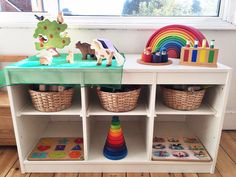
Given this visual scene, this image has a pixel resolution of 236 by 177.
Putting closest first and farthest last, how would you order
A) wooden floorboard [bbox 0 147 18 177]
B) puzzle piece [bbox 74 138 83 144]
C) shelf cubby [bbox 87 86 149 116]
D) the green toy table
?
the green toy table
shelf cubby [bbox 87 86 149 116]
wooden floorboard [bbox 0 147 18 177]
puzzle piece [bbox 74 138 83 144]

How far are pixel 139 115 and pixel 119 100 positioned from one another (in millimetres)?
235

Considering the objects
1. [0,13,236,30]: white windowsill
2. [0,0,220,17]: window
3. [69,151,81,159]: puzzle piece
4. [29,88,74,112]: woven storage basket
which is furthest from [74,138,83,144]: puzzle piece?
[0,0,220,17]: window

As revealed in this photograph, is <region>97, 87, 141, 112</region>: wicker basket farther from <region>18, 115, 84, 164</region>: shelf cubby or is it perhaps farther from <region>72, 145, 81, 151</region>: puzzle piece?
<region>18, 115, 84, 164</region>: shelf cubby

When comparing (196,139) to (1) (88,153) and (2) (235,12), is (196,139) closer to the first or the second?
(1) (88,153)

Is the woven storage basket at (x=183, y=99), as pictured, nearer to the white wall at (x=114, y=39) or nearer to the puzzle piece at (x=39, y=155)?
the white wall at (x=114, y=39)

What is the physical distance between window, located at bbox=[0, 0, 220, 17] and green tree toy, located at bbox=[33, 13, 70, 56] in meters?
0.39

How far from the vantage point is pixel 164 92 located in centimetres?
122

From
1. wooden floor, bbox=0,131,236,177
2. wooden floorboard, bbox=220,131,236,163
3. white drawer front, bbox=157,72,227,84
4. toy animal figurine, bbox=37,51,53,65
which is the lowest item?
wooden floor, bbox=0,131,236,177

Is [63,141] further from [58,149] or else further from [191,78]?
[191,78]

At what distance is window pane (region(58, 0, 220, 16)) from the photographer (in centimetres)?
154

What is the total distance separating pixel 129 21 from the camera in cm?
152

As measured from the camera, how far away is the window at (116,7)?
154 cm

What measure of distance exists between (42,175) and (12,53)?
2.94 feet

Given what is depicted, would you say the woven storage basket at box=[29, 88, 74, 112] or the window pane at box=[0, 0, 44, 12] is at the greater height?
the window pane at box=[0, 0, 44, 12]
